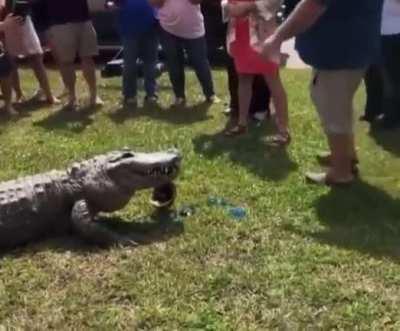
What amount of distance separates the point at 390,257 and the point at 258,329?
1093mm

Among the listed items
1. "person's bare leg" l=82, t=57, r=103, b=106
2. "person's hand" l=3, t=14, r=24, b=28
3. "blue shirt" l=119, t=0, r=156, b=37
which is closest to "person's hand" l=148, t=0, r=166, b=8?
"blue shirt" l=119, t=0, r=156, b=37

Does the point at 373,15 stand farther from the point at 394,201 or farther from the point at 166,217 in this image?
the point at 166,217

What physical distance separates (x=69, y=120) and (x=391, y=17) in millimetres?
2992

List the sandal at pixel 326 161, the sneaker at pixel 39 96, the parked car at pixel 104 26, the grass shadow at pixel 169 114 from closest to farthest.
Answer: the sandal at pixel 326 161 < the grass shadow at pixel 169 114 < the sneaker at pixel 39 96 < the parked car at pixel 104 26

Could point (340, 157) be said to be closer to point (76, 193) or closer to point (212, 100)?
point (76, 193)

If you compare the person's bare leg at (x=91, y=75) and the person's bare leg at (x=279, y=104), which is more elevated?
the person's bare leg at (x=279, y=104)

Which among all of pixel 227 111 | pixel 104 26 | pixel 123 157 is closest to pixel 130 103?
pixel 227 111

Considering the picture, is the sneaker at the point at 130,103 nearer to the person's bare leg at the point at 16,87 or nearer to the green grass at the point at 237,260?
the person's bare leg at the point at 16,87

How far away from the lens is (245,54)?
24.4 feet

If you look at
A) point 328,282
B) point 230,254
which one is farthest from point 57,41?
point 328,282

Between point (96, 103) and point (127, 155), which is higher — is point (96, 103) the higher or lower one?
the lower one

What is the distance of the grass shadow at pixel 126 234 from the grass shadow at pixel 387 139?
2300 mm

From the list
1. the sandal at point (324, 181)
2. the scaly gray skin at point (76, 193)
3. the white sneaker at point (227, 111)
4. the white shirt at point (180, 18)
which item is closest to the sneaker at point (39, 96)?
the white shirt at point (180, 18)

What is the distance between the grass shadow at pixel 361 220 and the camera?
16.5 feet
